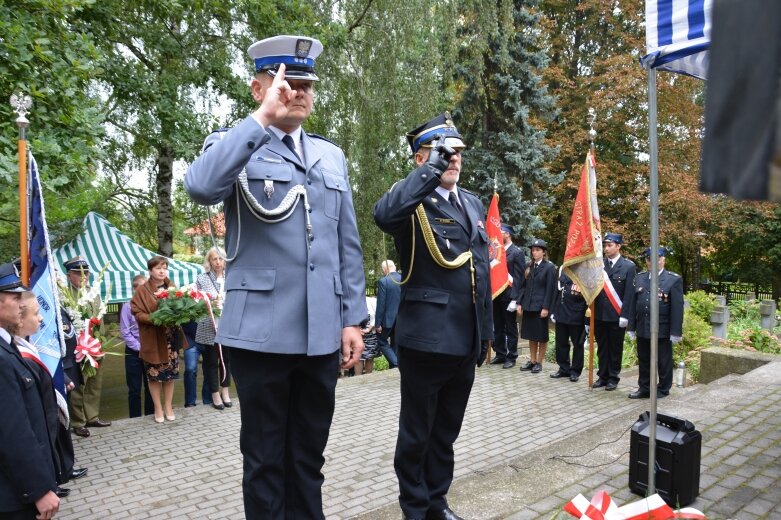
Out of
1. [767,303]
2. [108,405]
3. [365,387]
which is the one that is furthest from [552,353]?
[108,405]

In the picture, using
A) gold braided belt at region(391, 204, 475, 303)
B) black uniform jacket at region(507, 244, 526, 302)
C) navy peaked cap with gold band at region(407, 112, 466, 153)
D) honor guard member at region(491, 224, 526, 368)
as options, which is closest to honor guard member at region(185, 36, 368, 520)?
gold braided belt at region(391, 204, 475, 303)

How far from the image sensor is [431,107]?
1436cm

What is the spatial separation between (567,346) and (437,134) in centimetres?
660

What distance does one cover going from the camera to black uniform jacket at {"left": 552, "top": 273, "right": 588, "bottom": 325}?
8790 mm

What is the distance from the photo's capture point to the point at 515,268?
10258 mm

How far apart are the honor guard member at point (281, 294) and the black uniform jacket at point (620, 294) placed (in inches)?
254

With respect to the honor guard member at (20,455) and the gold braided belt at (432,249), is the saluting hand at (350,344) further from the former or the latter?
the honor guard member at (20,455)

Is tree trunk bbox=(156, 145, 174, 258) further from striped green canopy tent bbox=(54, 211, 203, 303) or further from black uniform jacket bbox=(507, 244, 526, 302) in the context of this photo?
black uniform jacket bbox=(507, 244, 526, 302)

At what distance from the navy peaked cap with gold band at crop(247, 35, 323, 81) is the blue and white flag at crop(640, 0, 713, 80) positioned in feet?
8.09

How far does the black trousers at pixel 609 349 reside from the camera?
8219mm

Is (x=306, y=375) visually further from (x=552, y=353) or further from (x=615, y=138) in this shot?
(x=615, y=138)

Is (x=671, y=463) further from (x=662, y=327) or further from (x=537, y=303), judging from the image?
(x=537, y=303)

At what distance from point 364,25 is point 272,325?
13029 millimetres

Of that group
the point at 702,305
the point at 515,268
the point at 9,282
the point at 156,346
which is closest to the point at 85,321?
the point at 156,346
